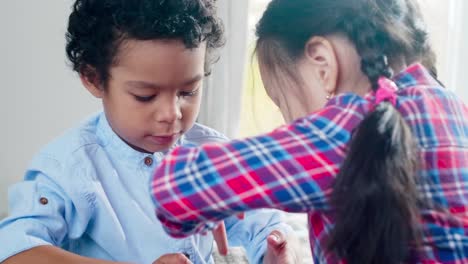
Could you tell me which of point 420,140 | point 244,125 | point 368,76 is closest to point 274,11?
point 368,76

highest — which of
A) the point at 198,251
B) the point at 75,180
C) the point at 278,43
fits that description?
the point at 278,43

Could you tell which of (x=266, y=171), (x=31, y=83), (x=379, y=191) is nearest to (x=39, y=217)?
(x=266, y=171)

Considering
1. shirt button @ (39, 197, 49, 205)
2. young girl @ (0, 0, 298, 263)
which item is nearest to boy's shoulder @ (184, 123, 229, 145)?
young girl @ (0, 0, 298, 263)

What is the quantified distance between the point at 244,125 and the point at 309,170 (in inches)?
58.5

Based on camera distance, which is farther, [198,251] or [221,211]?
[198,251]

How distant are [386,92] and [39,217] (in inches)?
20.3

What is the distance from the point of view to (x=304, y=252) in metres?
1.52

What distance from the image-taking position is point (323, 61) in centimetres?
78

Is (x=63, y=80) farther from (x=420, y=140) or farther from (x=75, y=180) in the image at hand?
(x=420, y=140)

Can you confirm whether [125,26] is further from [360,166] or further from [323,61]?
[360,166]

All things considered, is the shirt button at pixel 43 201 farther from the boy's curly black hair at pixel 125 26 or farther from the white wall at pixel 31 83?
the white wall at pixel 31 83

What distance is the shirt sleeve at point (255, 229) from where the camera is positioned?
1.04 metres

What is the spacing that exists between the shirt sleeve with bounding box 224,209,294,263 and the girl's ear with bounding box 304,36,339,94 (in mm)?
345

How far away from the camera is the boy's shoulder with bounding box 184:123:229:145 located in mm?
1100
